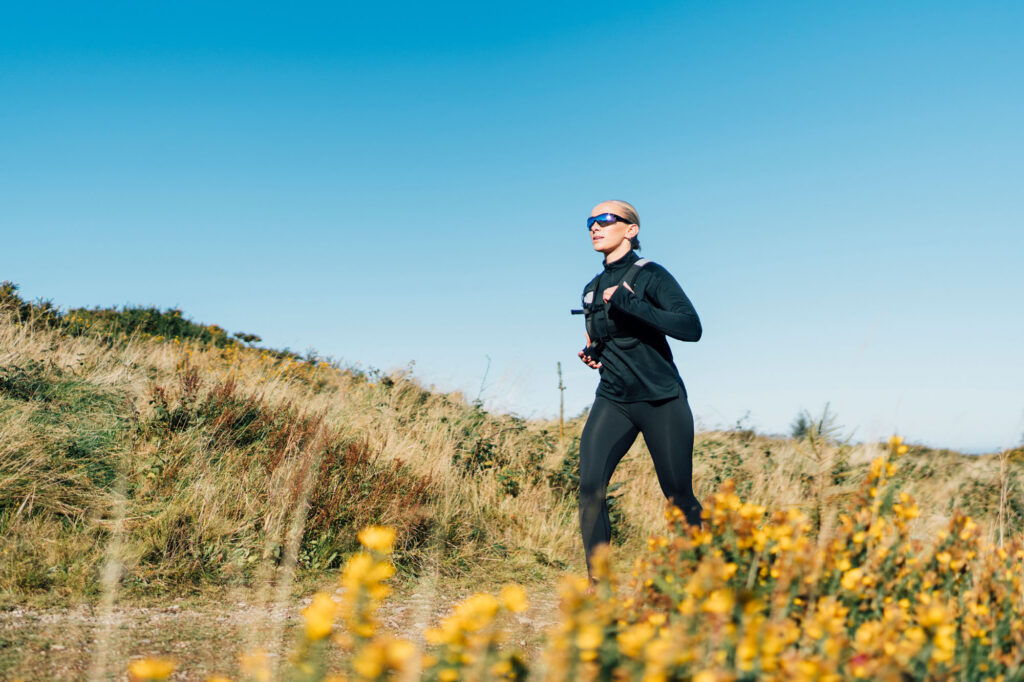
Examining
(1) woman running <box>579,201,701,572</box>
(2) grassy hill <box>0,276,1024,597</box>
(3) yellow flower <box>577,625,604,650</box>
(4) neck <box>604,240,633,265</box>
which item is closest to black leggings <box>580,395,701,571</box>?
(1) woman running <box>579,201,701,572</box>

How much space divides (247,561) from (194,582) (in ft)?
1.00

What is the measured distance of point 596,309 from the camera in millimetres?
3820

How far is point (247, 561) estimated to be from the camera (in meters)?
3.90

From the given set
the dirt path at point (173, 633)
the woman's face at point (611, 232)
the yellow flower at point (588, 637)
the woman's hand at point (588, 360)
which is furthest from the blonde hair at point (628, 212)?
the yellow flower at point (588, 637)

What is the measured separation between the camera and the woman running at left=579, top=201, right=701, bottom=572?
3404 mm

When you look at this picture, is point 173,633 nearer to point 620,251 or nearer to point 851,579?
point 851,579

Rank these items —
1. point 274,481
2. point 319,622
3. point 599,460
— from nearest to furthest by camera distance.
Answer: point 319,622
point 599,460
point 274,481

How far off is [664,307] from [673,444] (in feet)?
2.34

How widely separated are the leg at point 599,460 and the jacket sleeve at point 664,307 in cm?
52

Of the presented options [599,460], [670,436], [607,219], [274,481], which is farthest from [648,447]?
[274,481]

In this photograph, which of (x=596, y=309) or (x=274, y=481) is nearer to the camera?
(x=596, y=309)

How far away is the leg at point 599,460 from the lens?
341 centimetres

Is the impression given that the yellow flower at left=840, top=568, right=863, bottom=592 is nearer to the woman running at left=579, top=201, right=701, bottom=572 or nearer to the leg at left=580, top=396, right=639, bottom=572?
the woman running at left=579, top=201, right=701, bottom=572

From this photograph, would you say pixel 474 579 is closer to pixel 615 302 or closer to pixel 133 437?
pixel 615 302
